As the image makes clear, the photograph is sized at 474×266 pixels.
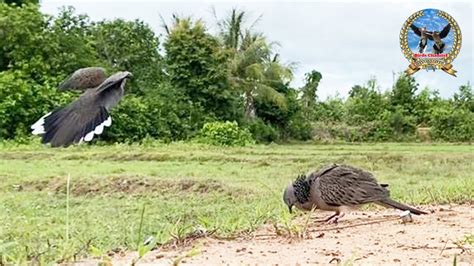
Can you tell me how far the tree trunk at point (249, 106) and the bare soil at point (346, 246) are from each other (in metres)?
20.0

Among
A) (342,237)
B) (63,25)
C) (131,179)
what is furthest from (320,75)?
(342,237)

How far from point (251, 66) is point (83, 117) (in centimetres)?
2056

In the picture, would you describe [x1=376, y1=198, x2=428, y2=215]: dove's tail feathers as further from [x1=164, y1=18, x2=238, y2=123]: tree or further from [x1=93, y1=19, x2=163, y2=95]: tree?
[x1=164, y1=18, x2=238, y2=123]: tree

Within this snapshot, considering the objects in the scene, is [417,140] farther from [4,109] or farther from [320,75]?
[4,109]

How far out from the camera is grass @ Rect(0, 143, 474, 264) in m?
3.84

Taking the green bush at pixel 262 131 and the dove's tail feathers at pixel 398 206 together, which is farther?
the green bush at pixel 262 131

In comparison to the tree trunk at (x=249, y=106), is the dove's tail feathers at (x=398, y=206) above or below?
below

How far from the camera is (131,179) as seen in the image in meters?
9.30

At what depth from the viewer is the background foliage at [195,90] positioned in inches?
581

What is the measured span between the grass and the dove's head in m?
0.14

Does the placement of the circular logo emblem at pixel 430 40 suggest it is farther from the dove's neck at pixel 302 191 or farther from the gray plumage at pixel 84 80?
the gray plumage at pixel 84 80

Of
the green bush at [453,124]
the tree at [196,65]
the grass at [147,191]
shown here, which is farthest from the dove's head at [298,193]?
the green bush at [453,124]

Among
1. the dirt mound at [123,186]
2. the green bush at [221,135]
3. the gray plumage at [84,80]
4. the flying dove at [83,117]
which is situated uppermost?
the gray plumage at [84,80]

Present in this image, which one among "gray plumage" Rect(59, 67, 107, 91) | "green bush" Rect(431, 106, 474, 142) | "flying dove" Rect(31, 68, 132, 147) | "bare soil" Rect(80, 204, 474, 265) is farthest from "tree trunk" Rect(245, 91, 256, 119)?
"flying dove" Rect(31, 68, 132, 147)
